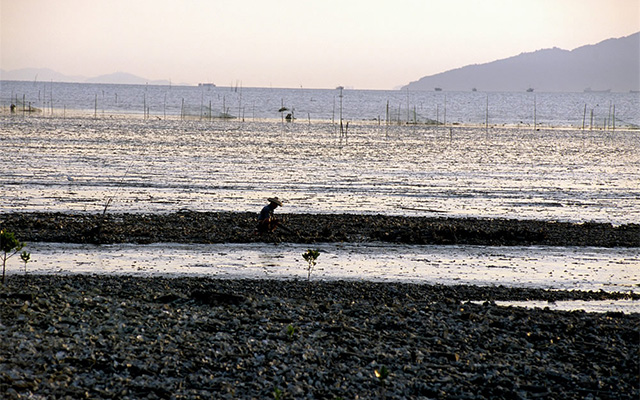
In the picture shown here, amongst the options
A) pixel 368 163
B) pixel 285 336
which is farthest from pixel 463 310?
pixel 368 163

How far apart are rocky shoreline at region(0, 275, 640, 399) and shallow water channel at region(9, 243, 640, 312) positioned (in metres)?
1.98

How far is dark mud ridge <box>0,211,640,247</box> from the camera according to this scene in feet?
53.2

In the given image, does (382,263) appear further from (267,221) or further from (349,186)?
(349,186)

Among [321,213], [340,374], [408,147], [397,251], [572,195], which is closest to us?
[340,374]

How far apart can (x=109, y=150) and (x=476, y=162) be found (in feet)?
62.4

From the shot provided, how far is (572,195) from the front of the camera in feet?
83.8

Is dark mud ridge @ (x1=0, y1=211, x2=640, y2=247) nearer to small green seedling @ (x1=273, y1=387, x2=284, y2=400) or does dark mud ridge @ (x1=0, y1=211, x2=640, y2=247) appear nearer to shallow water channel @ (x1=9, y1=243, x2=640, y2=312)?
shallow water channel @ (x1=9, y1=243, x2=640, y2=312)

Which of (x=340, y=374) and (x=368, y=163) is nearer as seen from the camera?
(x=340, y=374)

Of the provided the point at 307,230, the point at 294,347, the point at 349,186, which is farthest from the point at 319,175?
the point at 294,347

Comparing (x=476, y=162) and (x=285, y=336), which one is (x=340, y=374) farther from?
(x=476, y=162)

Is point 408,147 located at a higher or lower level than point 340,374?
higher

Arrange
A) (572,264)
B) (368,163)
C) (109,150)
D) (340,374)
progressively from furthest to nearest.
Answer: (109,150)
(368,163)
(572,264)
(340,374)

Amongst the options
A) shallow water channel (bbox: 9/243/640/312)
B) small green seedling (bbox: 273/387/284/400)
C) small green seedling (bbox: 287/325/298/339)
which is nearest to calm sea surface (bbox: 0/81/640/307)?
shallow water channel (bbox: 9/243/640/312)

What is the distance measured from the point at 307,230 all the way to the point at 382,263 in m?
3.27
